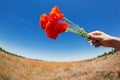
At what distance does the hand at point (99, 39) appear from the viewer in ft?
13.7

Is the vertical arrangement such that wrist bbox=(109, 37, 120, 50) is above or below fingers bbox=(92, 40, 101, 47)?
above

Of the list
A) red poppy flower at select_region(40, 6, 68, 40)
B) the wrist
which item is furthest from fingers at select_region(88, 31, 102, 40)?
red poppy flower at select_region(40, 6, 68, 40)

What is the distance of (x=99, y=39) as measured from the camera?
418 centimetres

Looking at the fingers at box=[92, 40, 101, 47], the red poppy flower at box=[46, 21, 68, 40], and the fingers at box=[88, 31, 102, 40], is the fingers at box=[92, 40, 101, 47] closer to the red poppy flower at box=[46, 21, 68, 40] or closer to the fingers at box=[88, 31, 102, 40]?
the fingers at box=[88, 31, 102, 40]

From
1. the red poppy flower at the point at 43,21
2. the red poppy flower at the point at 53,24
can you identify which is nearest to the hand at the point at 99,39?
the red poppy flower at the point at 53,24

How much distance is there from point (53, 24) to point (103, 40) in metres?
0.75

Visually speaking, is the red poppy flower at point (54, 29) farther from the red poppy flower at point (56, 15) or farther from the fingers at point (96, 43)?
the fingers at point (96, 43)

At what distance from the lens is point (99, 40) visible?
13.8 feet

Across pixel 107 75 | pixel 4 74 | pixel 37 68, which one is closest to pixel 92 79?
pixel 107 75

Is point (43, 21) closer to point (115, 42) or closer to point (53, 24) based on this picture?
point (53, 24)

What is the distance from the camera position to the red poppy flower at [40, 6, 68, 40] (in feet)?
12.6

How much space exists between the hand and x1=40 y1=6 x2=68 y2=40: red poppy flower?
0.46m

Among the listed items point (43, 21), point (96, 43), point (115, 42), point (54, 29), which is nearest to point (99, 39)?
point (96, 43)

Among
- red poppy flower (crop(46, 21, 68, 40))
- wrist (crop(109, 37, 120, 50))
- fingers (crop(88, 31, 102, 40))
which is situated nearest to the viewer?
red poppy flower (crop(46, 21, 68, 40))
